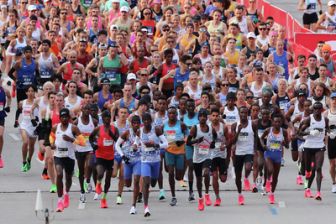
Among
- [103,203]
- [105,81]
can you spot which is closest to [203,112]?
[103,203]

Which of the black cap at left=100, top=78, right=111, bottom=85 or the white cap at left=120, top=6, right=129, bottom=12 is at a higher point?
the white cap at left=120, top=6, right=129, bottom=12

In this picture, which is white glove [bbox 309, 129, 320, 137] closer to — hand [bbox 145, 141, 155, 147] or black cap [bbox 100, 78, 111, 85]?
hand [bbox 145, 141, 155, 147]

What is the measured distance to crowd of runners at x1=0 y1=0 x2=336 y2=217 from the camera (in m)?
27.6

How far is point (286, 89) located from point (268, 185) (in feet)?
11.3

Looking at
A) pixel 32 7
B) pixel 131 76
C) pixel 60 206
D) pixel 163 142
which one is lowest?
pixel 60 206

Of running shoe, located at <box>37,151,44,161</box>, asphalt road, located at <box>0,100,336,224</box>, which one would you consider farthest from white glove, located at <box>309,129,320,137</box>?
running shoe, located at <box>37,151,44,161</box>

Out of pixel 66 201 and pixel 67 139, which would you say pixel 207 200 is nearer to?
pixel 66 201

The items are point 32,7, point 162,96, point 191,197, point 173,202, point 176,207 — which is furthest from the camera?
point 32,7

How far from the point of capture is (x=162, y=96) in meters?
29.2

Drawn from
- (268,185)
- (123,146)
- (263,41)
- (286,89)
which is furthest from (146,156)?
(263,41)

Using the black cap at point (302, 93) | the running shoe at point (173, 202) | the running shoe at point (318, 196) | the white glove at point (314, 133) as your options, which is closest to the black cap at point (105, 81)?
the black cap at point (302, 93)

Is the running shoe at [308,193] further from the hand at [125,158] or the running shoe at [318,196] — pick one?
the hand at [125,158]

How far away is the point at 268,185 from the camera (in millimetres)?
28953

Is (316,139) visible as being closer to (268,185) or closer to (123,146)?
(268,185)
